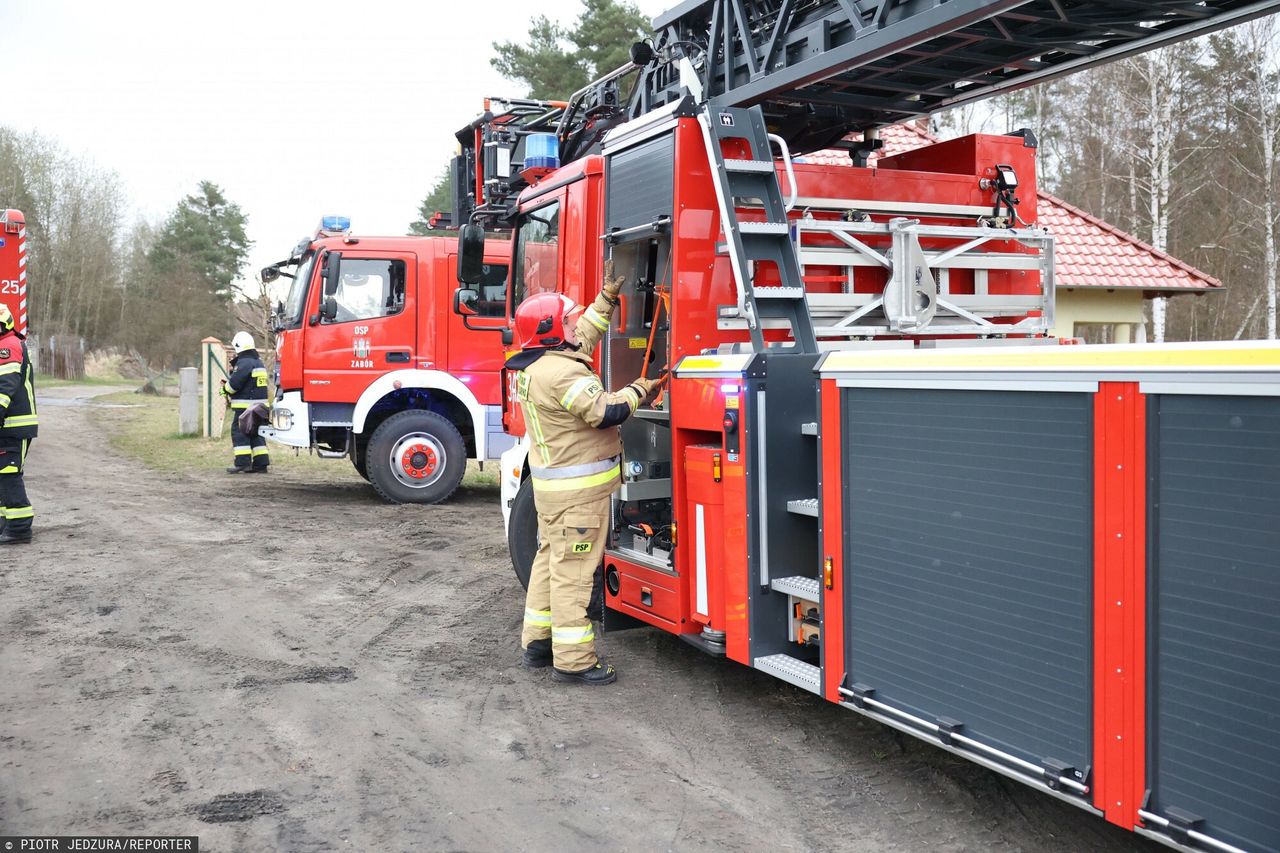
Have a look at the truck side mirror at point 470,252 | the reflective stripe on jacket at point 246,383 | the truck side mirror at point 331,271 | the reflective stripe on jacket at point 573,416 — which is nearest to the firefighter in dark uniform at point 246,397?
the reflective stripe on jacket at point 246,383

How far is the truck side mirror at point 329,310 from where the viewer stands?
10.8m

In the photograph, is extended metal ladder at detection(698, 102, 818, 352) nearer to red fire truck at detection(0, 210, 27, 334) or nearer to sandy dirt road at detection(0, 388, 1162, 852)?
sandy dirt road at detection(0, 388, 1162, 852)

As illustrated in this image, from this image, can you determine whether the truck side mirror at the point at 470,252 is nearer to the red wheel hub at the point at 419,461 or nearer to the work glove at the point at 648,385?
the work glove at the point at 648,385

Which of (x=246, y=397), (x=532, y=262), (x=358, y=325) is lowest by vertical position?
(x=246, y=397)

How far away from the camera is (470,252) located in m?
6.45

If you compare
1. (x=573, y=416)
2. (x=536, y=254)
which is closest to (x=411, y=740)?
(x=573, y=416)

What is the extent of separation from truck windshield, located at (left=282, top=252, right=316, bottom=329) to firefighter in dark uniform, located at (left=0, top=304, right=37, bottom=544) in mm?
2871

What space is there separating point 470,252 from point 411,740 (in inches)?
124

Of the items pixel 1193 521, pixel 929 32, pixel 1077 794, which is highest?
pixel 929 32

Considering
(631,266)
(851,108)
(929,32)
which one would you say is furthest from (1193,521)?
(851,108)

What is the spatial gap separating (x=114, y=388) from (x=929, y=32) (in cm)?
3632

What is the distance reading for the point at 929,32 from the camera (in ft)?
13.8

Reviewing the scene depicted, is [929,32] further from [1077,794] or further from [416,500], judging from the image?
[416,500]

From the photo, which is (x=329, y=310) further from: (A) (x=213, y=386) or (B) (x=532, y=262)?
(A) (x=213, y=386)
